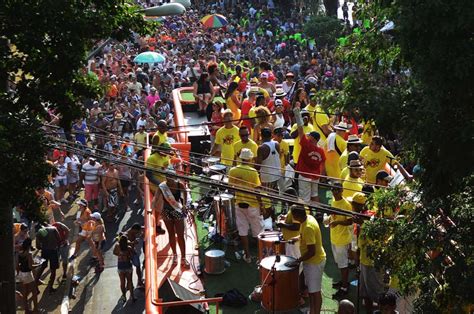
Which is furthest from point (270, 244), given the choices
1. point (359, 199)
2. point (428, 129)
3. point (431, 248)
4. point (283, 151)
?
point (428, 129)

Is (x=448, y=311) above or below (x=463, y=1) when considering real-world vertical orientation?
below

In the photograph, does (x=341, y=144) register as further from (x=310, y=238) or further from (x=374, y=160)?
(x=310, y=238)

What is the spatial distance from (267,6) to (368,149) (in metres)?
34.8

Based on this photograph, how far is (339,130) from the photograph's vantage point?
14961 mm

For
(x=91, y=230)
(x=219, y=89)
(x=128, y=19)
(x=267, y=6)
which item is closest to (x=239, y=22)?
(x=267, y=6)

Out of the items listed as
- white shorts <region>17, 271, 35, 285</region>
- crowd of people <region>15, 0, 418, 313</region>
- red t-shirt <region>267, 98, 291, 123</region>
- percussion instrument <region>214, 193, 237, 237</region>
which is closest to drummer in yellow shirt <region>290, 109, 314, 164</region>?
crowd of people <region>15, 0, 418, 313</region>

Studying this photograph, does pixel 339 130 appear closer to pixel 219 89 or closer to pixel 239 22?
pixel 219 89

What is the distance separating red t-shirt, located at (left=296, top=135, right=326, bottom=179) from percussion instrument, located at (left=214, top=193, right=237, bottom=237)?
135cm

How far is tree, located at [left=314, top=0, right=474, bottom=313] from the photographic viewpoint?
6469 mm

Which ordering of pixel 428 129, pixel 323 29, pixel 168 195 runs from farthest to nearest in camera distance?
pixel 323 29 → pixel 168 195 → pixel 428 129

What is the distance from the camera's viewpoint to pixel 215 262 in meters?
12.8

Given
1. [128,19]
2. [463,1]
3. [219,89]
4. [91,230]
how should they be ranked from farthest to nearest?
1. [219,89]
2. [91,230]
3. [128,19]
4. [463,1]

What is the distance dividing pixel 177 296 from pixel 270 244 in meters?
1.71

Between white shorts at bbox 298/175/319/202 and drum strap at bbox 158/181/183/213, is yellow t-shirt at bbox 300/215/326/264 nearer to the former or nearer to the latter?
drum strap at bbox 158/181/183/213
